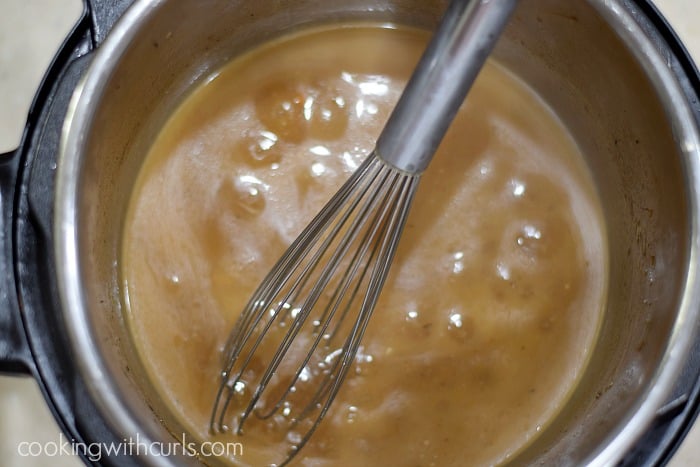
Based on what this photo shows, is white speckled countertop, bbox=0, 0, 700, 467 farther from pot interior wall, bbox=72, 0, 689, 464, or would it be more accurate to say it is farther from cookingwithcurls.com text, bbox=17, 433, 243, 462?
cookingwithcurls.com text, bbox=17, 433, 243, 462

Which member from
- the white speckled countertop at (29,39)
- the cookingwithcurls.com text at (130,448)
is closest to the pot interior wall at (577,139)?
the cookingwithcurls.com text at (130,448)

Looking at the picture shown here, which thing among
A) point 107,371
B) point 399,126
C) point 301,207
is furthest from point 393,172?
point 107,371

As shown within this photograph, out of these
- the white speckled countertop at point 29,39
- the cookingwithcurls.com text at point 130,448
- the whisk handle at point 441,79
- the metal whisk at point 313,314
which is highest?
the white speckled countertop at point 29,39

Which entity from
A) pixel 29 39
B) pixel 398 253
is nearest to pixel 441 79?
pixel 398 253

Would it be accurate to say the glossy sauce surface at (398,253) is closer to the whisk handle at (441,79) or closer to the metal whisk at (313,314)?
the metal whisk at (313,314)

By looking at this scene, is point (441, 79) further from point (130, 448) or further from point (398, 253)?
point (130, 448)

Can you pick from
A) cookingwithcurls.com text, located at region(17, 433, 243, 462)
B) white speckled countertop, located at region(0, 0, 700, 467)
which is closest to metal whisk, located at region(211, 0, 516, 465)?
cookingwithcurls.com text, located at region(17, 433, 243, 462)
